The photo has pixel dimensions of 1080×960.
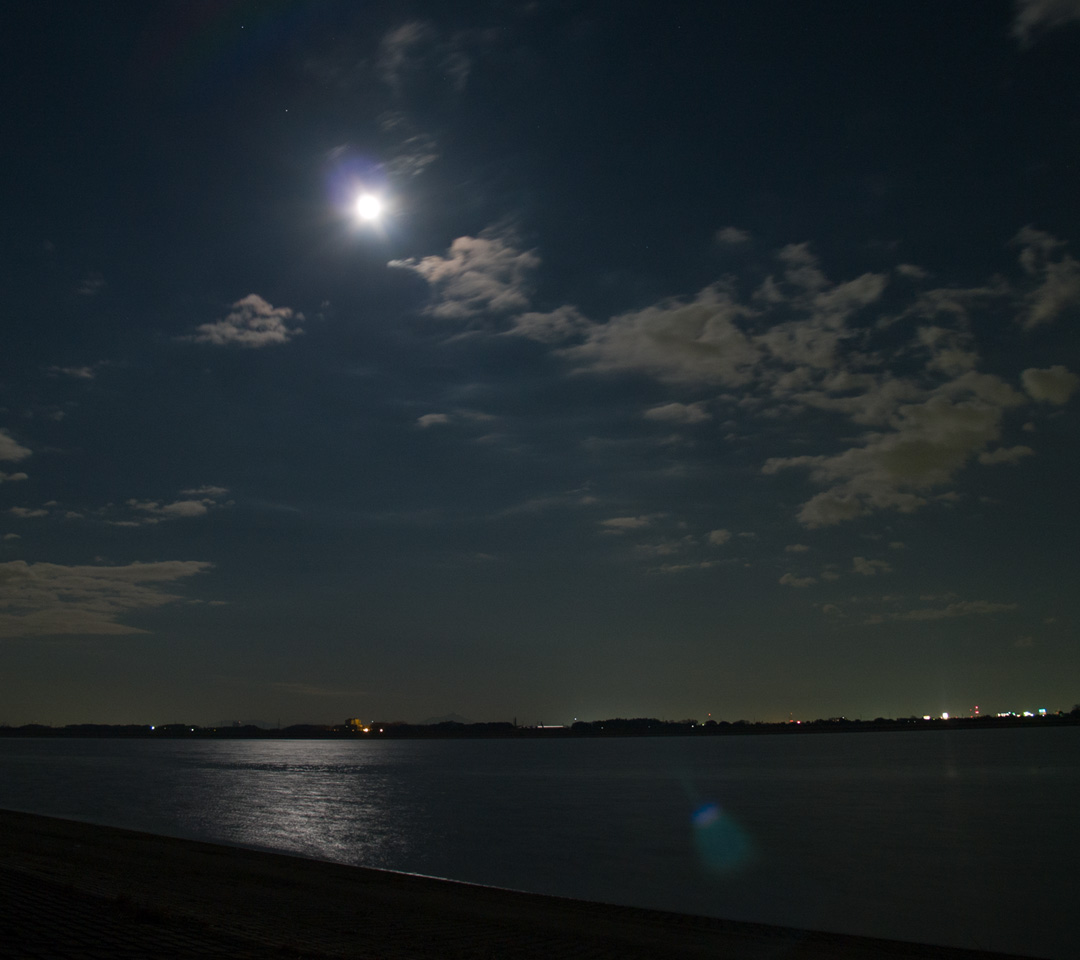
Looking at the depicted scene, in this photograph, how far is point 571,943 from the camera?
65.8ft

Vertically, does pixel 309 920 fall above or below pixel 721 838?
above

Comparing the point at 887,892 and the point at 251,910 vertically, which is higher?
the point at 251,910

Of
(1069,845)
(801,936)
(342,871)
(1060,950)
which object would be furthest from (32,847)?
(1069,845)

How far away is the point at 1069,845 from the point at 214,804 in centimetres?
6148

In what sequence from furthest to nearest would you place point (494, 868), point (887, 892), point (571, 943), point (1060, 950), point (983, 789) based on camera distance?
point (983, 789), point (494, 868), point (887, 892), point (1060, 950), point (571, 943)

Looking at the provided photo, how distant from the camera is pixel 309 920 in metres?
20.1

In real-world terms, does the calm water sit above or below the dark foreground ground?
below

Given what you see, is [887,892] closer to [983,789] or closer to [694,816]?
[694,816]

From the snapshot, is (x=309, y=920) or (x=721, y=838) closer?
(x=309, y=920)

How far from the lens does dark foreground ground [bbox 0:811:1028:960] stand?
46.1ft

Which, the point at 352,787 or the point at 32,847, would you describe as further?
the point at 352,787

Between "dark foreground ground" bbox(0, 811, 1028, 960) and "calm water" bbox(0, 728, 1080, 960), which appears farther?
"calm water" bbox(0, 728, 1080, 960)

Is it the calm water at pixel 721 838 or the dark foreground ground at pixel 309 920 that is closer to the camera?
the dark foreground ground at pixel 309 920

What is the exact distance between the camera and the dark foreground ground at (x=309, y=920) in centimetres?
1405
